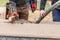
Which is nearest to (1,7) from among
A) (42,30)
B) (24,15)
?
(24,15)

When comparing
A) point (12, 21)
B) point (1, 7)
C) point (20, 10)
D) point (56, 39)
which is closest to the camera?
point (56, 39)

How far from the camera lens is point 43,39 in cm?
113

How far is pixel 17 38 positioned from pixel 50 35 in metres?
0.16

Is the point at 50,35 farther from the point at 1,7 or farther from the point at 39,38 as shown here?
the point at 1,7

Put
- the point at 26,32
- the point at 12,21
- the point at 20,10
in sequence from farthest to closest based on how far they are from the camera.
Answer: the point at 20,10 < the point at 12,21 < the point at 26,32

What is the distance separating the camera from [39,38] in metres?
1.13

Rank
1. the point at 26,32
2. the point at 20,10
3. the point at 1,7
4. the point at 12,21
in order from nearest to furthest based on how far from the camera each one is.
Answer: the point at 26,32 < the point at 12,21 < the point at 20,10 < the point at 1,7

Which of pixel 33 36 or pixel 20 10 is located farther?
pixel 20 10

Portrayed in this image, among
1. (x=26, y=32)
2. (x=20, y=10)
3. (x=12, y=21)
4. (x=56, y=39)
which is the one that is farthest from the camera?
(x=20, y=10)

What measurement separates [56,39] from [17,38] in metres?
0.19

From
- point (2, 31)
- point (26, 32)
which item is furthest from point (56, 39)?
point (2, 31)

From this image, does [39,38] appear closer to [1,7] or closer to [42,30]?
[42,30]

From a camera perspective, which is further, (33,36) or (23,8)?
(23,8)

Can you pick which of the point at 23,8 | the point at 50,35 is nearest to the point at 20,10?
the point at 23,8
